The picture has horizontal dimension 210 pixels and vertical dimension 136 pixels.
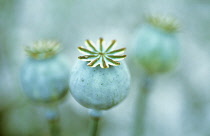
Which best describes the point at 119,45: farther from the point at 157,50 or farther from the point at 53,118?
the point at 53,118

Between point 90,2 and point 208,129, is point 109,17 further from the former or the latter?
point 208,129

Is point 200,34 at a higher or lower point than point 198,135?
higher

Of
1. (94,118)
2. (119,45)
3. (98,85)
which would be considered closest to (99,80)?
(98,85)

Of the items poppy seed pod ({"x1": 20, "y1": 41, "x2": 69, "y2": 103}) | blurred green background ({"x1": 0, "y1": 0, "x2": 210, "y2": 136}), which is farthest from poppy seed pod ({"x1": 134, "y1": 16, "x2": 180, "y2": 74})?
blurred green background ({"x1": 0, "y1": 0, "x2": 210, "y2": 136})

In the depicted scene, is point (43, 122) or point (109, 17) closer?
point (43, 122)

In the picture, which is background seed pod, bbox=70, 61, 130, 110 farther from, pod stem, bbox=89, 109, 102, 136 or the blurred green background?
the blurred green background

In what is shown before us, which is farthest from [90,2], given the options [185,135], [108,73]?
[108,73]

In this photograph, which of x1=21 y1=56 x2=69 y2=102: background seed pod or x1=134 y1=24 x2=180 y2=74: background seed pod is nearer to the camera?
x1=21 y1=56 x2=69 y2=102: background seed pod
